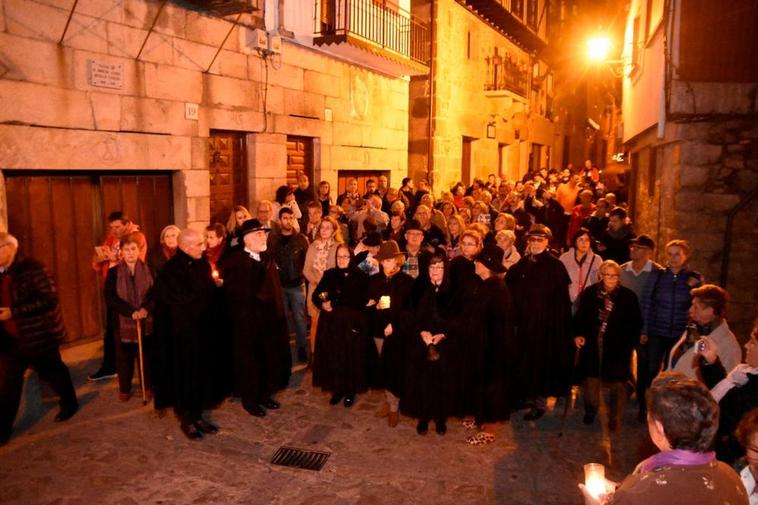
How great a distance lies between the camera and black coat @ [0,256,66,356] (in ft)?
16.7

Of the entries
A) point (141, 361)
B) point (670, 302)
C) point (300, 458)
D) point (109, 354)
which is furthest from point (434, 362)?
point (109, 354)

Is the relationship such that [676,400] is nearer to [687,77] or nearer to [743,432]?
[743,432]

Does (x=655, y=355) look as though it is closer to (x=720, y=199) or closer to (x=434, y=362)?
(x=434, y=362)

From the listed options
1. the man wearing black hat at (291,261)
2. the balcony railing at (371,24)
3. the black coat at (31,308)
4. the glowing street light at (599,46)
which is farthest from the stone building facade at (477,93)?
the black coat at (31,308)

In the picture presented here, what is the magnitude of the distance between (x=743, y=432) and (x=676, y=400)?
77cm

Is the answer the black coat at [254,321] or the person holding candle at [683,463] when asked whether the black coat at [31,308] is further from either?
the person holding candle at [683,463]

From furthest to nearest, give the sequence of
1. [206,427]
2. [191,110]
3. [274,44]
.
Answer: [274,44] < [191,110] < [206,427]

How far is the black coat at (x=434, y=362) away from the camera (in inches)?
212

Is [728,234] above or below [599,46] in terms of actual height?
below

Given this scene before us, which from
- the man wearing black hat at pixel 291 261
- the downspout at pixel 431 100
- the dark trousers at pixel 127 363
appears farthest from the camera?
the downspout at pixel 431 100

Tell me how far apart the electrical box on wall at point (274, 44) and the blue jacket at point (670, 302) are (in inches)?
294

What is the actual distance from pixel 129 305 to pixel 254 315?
129 cm

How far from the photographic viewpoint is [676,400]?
2.21 metres

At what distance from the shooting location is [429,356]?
5.31 m
